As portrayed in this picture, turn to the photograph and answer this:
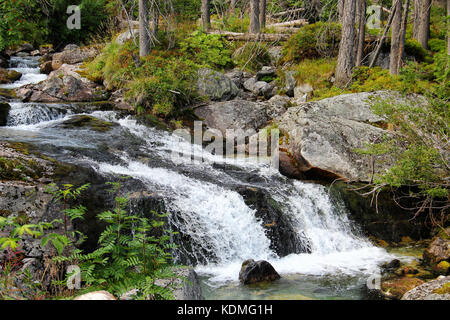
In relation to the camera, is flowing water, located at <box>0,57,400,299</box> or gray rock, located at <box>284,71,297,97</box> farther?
gray rock, located at <box>284,71,297,97</box>

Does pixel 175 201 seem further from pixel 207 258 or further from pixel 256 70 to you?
pixel 256 70

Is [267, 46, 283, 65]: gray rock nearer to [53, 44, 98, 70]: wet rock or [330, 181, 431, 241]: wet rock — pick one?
[53, 44, 98, 70]: wet rock

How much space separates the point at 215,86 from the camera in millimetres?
14016

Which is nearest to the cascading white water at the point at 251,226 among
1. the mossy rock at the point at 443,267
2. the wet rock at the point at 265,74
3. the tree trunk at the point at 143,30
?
the mossy rock at the point at 443,267

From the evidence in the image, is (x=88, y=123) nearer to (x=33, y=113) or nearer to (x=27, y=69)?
(x=33, y=113)

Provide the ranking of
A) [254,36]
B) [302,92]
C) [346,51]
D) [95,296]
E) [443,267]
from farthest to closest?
[254,36] → [302,92] → [346,51] → [443,267] → [95,296]

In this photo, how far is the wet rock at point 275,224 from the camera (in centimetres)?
734

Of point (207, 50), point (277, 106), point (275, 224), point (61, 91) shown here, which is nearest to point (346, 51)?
point (277, 106)

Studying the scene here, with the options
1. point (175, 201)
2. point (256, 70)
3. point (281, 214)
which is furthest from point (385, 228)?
point (256, 70)

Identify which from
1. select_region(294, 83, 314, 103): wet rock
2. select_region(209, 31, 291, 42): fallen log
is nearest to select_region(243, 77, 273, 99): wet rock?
select_region(294, 83, 314, 103): wet rock

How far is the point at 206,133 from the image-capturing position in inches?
488

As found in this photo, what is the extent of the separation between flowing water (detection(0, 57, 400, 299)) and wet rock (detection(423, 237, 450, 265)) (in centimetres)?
72

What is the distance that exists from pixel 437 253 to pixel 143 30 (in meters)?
12.7

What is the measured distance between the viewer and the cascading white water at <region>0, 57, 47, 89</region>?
15.8 m
